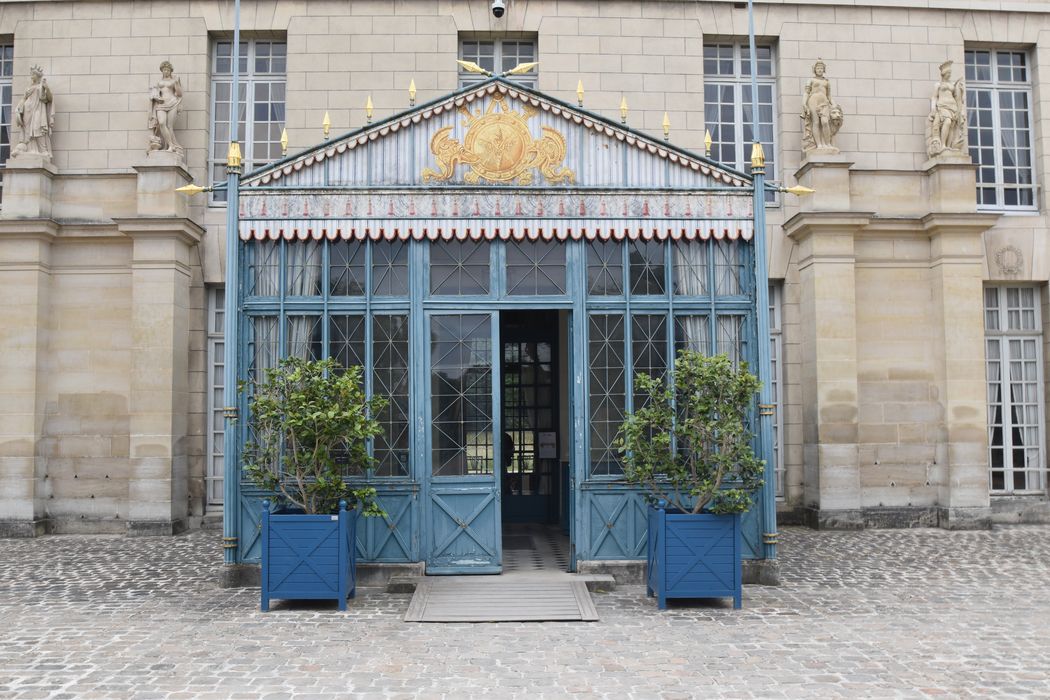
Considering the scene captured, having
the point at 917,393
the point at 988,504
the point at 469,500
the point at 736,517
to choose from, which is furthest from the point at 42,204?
the point at 988,504

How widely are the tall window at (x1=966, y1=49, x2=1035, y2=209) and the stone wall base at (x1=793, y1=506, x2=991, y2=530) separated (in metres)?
5.42

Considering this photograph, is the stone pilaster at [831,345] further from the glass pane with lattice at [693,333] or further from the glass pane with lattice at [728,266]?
the glass pane with lattice at [693,333]

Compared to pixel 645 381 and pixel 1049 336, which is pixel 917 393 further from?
pixel 645 381

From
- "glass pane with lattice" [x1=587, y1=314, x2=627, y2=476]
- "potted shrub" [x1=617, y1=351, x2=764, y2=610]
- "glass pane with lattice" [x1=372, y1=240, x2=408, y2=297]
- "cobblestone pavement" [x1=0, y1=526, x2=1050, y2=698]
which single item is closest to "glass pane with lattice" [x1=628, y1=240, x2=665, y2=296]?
"glass pane with lattice" [x1=587, y1=314, x2=627, y2=476]

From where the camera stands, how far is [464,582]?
9.53 meters

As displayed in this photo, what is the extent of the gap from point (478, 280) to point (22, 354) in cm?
825

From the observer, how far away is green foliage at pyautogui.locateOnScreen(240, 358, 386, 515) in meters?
8.79

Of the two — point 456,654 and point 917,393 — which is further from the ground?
point 917,393

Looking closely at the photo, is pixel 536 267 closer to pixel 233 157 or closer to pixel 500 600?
pixel 233 157

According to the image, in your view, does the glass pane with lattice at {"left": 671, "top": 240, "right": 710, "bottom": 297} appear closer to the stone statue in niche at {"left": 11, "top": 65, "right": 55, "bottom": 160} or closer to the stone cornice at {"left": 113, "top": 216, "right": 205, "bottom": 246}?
the stone cornice at {"left": 113, "top": 216, "right": 205, "bottom": 246}

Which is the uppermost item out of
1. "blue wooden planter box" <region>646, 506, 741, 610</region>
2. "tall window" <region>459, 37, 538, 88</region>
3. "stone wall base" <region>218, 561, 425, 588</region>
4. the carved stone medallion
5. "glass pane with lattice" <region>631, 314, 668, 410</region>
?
"tall window" <region>459, 37, 538, 88</region>

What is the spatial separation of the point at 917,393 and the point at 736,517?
722 cm

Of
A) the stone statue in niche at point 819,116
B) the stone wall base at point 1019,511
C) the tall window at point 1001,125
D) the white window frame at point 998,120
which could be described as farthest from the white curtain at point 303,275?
the tall window at point 1001,125

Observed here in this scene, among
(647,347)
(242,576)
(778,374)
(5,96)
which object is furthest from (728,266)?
(5,96)
